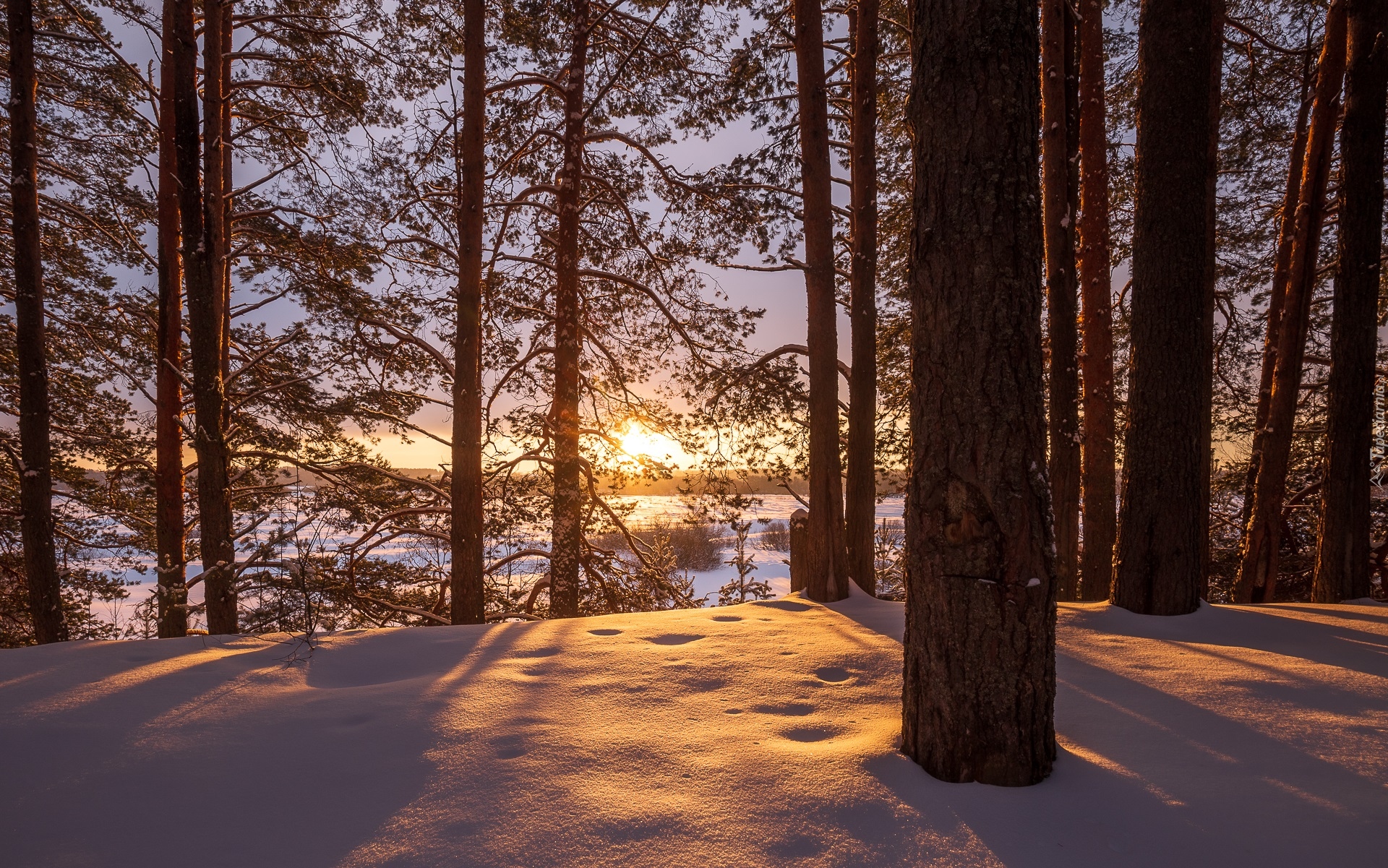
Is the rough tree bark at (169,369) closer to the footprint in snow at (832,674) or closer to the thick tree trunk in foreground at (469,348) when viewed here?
the thick tree trunk in foreground at (469,348)

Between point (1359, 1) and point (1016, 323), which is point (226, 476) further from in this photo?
point (1359, 1)

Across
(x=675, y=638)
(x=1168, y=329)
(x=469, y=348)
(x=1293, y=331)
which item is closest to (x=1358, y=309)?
(x=1293, y=331)

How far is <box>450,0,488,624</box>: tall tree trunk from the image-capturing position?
5723 mm

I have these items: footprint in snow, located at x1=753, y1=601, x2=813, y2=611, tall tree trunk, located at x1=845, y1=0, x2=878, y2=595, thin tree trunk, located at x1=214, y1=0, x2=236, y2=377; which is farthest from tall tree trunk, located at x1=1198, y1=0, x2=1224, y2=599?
thin tree trunk, located at x1=214, y1=0, x2=236, y2=377

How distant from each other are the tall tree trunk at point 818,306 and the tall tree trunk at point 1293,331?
493 cm

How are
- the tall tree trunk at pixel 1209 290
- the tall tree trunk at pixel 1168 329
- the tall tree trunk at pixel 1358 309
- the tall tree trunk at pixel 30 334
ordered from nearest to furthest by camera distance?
the tall tree trunk at pixel 1168 329 → the tall tree trunk at pixel 1209 290 → the tall tree trunk at pixel 1358 309 → the tall tree trunk at pixel 30 334

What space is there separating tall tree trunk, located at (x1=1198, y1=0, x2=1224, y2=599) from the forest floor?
5.49ft

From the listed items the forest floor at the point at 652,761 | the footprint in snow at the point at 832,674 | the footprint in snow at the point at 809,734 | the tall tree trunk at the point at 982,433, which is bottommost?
the footprint in snow at the point at 832,674

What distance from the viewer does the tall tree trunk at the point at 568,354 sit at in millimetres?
7059

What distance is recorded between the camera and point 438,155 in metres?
6.98

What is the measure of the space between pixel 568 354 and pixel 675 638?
14.3ft

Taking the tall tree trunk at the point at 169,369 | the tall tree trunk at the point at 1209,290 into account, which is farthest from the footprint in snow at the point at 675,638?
the tall tree trunk at the point at 169,369

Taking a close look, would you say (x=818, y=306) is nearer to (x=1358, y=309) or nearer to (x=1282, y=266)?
(x=1358, y=309)

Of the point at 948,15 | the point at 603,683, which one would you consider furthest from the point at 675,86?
the point at 603,683
